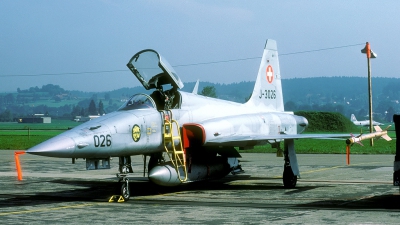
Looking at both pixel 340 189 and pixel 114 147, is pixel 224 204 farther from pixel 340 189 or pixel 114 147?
pixel 340 189

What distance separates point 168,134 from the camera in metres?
15.4

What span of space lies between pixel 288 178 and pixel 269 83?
516 cm

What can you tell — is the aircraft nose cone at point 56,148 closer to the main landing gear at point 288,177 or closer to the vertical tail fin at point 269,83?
the main landing gear at point 288,177

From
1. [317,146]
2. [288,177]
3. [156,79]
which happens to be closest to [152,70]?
[156,79]

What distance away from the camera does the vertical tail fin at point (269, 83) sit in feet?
67.8

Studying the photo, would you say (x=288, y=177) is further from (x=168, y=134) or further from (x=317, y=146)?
(x=317, y=146)

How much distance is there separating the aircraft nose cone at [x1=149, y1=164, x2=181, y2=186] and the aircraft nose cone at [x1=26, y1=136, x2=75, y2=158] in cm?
262

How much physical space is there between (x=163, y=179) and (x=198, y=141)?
160 centimetres

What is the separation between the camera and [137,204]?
544 inches

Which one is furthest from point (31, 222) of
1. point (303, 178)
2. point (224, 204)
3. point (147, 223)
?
point (303, 178)

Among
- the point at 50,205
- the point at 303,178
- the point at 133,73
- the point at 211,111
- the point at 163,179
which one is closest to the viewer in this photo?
the point at 50,205

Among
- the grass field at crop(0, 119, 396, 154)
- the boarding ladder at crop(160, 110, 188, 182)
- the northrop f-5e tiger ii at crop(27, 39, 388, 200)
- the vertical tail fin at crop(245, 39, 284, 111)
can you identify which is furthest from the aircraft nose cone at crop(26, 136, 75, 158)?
the grass field at crop(0, 119, 396, 154)

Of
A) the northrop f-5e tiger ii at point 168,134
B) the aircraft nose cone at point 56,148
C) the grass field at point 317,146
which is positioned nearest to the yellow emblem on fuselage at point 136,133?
the northrop f-5e tiger ii at point 168,134

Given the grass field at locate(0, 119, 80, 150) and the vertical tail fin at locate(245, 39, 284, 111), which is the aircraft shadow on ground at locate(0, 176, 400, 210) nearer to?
the vertical tail fin at locate(245, 39, 284, 111)
